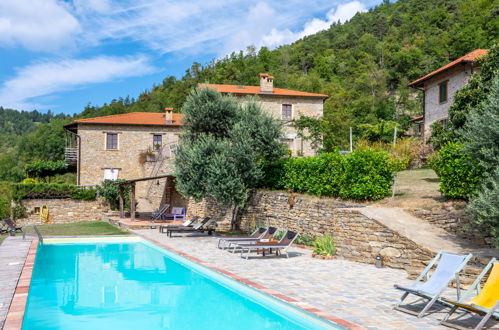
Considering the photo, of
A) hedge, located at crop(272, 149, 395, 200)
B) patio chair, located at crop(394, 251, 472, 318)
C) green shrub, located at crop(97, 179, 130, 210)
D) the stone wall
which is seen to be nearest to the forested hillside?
green shrub, located at crop(97, 179, 130, 210)

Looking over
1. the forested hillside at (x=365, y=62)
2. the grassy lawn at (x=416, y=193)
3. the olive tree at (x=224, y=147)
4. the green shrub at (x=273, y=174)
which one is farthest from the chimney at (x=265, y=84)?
the grassy lawn at (x=416, y=193)

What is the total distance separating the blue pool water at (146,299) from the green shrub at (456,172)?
593 centimetres

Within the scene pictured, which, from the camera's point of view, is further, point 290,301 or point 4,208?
point 4,208

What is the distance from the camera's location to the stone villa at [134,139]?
3325 cm

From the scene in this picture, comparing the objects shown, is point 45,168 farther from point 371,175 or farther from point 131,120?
point 371,175

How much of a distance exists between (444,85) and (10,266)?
80.7ft

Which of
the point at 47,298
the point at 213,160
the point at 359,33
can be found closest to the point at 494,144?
the point at 47,298

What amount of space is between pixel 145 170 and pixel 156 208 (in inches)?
189

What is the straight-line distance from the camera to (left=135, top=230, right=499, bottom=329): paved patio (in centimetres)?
591

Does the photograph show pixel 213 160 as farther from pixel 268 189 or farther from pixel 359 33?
pixel 359 33

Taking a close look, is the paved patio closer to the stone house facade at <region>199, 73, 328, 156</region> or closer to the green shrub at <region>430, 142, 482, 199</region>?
the green shrub at <region>430, 142, 482, 199</region>

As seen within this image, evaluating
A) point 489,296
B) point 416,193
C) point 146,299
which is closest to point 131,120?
point 416,193

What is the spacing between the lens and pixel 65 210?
95.3 ft

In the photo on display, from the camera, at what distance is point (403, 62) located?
214ft
